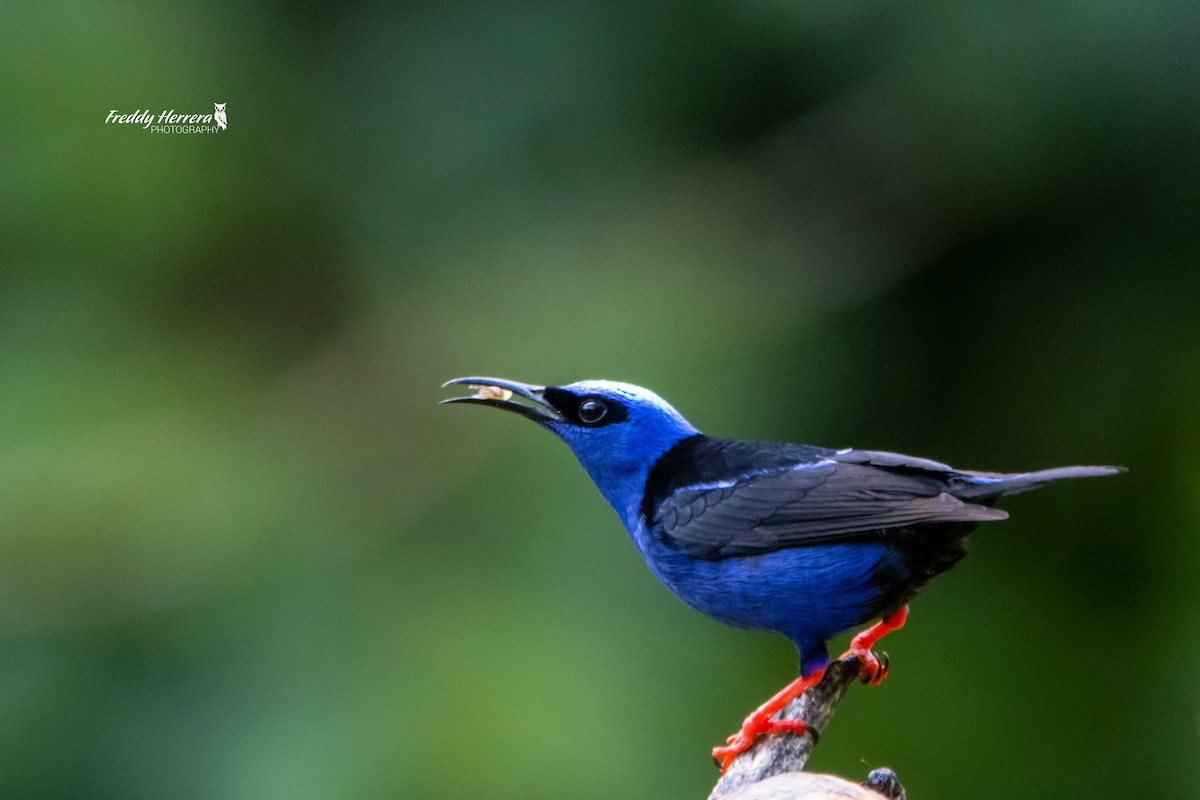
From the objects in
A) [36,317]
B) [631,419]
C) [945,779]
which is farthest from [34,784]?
[945,779]

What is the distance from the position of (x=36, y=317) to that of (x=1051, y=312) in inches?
157

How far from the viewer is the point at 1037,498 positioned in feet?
17.0

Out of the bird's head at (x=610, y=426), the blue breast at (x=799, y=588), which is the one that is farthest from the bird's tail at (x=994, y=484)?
the bird's head at (x=610, y=426)

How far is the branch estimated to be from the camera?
339cm

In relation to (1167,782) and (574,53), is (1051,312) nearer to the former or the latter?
(1167,782)

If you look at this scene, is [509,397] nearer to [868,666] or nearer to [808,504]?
[808,504]

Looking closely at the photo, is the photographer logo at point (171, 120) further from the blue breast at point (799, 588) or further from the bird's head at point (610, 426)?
the blue breast at point (799, 588)

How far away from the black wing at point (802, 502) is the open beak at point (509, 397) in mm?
417

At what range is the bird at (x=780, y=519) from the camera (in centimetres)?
356

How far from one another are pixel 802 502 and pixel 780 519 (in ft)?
0.24

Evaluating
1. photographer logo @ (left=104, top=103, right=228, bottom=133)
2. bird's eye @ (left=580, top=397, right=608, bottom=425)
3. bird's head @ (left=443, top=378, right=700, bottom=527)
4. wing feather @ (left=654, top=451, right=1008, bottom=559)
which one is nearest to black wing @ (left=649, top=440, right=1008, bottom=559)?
wing feather @ (left=654, top=451, right=1008, bottom=559)

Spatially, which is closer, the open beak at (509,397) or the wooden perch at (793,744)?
the wooden perch at (793,744)

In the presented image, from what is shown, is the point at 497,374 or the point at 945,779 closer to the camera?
the point at 945,779

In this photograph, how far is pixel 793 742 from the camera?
355cm
